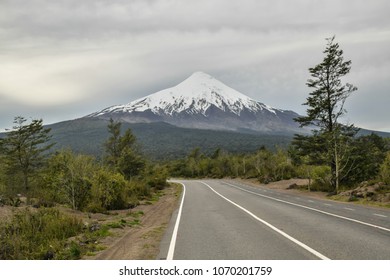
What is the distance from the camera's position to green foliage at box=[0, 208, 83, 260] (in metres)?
9.00

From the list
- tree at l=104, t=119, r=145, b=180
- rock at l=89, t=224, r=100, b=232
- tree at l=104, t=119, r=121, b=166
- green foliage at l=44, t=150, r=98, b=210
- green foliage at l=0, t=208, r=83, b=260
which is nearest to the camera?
green foliage at l=0, t=208, r=83, b=260

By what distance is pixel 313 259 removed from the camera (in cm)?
736

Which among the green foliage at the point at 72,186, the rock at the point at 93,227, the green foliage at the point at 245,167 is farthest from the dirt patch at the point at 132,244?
the green foliage at the point at 245,167

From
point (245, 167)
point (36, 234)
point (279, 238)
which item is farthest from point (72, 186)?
point (245, 167)

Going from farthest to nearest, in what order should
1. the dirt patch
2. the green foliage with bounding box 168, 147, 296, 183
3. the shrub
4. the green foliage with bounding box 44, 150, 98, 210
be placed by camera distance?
the green foliage with bounding box 168, 147, 296, 183 → the shrub → the green foliage with bounding box 44, 150, 98, 210 → the dirt patch

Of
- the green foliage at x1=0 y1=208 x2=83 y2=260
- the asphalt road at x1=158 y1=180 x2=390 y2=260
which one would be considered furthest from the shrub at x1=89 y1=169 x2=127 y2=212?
the asphalt road at x1=158 y1=180 x2=390 y2=260

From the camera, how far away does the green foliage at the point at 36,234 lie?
900 centimetres

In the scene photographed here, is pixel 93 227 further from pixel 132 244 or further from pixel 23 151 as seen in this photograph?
pixel 23 151

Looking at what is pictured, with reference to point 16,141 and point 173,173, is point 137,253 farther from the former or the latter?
point 173,173

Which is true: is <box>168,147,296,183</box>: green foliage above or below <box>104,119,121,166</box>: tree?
below

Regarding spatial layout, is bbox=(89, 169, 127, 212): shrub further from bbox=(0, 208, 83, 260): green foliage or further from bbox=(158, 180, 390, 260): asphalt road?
bbox=(158, 180, 390, 260): asphalt road

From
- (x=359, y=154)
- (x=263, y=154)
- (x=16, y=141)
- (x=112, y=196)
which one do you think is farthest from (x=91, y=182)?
(x=263, y=154)

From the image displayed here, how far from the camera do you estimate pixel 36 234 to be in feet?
34.5
